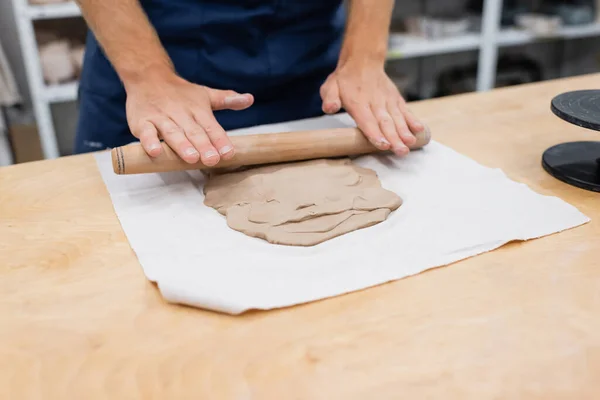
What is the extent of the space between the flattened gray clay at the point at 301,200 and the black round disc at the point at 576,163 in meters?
0.28

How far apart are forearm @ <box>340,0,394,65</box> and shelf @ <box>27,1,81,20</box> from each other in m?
1.19

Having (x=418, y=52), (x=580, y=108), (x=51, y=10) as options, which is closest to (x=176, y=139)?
(x=580, y=108)

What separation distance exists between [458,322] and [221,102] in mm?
545

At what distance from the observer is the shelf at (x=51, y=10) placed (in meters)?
1.89

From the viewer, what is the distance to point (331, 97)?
103 cm

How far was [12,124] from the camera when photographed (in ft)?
7.03

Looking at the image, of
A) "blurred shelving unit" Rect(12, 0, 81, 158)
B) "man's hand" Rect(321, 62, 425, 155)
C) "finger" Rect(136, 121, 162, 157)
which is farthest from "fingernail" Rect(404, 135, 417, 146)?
"blurred shelving unit" Rect(12, 0, 81, 158)

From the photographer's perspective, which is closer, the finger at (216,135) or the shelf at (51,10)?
the finger at (216,135)

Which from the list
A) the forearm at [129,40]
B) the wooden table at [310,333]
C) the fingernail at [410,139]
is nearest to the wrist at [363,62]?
the fingernail at [410,139]

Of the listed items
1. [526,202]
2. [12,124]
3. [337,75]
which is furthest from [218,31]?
[12,124]

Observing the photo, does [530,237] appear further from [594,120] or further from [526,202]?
[594,120]

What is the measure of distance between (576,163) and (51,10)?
5.70ft

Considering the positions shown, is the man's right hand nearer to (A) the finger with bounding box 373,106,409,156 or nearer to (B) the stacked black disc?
(A) the finger with bounding box 373,106,409,156

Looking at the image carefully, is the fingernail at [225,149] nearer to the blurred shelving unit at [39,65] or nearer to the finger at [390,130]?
the finger at [390,130]
